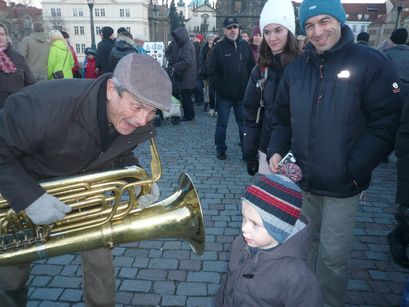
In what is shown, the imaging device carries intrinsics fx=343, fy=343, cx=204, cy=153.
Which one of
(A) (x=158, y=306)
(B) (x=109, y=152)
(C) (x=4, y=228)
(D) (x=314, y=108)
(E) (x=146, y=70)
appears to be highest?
(E) (x=146, y=70)

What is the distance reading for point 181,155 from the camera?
6645mm

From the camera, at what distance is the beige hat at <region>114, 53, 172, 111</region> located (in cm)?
192

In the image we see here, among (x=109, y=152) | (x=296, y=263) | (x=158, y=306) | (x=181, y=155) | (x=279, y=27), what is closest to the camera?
(x=296, y=263)

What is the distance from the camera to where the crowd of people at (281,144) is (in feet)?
5.77

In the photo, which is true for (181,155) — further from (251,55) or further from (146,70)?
(146,70)

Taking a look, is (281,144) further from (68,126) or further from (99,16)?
(99,16)

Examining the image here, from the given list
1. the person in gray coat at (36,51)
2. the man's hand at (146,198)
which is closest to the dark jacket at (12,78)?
the person in gray coat at (36,51)

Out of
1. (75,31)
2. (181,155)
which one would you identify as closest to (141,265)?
(181,155)

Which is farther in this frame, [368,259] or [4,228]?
[368,259]

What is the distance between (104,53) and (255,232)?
7.61m

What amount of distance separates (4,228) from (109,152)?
785 millimetres

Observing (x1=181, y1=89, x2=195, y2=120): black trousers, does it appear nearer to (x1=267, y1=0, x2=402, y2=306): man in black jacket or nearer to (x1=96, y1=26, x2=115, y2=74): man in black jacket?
(x1=96, y1=26, x2=115, y2=74): man in black jacket

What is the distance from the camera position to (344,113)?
2.23 metres

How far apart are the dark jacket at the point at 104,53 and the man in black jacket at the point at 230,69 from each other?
3.18 m
